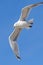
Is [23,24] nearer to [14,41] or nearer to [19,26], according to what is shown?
[19,26]

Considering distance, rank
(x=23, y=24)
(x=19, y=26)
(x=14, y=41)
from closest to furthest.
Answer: (x=23, y=24) → (x=19, y=26) → (x=14, y=41)

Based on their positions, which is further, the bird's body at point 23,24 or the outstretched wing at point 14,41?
the outstretched wing at point 14,41

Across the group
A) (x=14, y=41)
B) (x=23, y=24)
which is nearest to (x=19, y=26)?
(x=23, y=24)

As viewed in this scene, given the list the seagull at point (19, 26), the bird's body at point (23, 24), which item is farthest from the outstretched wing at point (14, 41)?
the bird's body at point (23, 24)

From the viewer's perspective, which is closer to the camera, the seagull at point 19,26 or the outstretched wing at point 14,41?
the seagull at point 19,26

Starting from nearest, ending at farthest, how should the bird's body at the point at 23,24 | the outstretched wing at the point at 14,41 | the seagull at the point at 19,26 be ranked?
1. the bird's body at the point at 23,24
2. the seagull at the point at 19,26
3. the outstretched wing at the point at 14,41

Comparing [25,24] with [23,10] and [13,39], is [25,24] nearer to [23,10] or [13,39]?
[23,10]

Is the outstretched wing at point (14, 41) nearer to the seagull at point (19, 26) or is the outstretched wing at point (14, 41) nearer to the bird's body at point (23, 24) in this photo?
the seagull at point (19, 26)

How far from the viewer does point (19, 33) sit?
12.0 metres

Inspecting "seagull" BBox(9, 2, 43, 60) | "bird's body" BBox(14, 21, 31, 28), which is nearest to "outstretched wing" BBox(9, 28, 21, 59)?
"seagull" BBox(9, 2, 43, 60)

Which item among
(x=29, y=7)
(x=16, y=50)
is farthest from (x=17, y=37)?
(x=29, y=7)

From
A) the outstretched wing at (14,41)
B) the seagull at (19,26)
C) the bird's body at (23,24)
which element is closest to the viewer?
the bird's body at (23,24)

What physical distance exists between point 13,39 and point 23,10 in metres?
1.82

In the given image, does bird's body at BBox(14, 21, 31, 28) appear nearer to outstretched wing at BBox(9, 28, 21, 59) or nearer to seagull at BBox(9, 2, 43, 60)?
seagull at BBox(9, 2, 43, 60)
